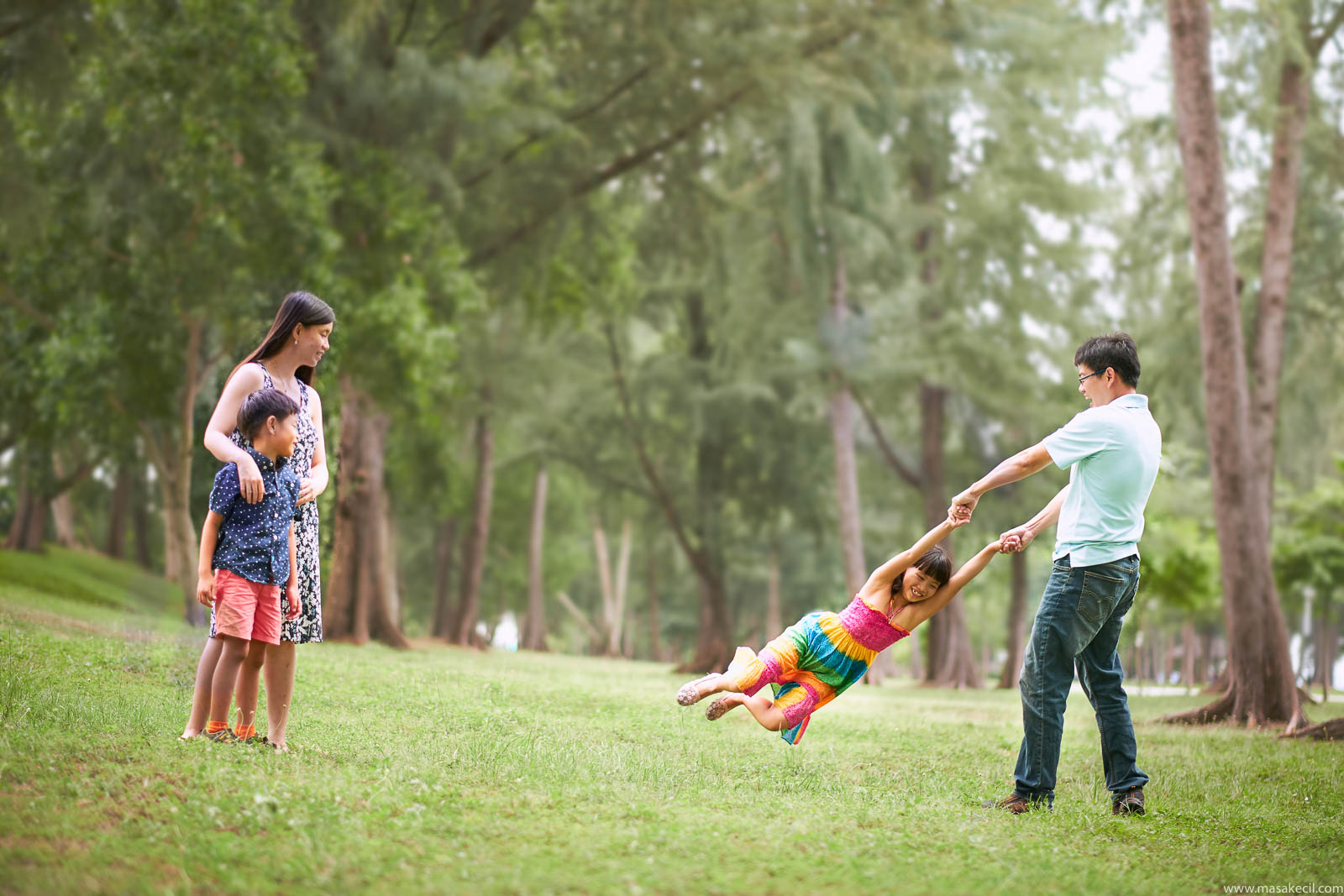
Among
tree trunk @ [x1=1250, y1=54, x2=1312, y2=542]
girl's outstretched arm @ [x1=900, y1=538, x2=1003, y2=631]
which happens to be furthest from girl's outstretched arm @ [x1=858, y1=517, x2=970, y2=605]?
tree trunk @ [x1=1250, y1=54, x2=1312, y2=542]

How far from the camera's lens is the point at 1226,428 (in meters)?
12.2

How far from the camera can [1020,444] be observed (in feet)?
81.2

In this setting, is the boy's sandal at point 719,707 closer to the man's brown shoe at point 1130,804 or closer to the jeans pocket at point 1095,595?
the jeans pocket at point 1095,595

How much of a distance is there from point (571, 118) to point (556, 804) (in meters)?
18.1

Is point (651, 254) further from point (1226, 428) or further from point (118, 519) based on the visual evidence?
point (118, 519)

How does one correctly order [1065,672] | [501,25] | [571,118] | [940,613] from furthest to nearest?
[940,613]
[571,118]
[501,25]
[1065,672]

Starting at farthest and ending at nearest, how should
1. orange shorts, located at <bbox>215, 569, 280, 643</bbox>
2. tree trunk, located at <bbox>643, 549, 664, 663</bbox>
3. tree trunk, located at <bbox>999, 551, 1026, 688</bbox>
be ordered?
tree trunk, located at <bbox>643, 549, 664, 663</bbox>
tree trunk, located at <bbox>999, 551, 1026, 688</bbox>
orange shorts, located at <bbox>215, 569, 280, 643</bbox>

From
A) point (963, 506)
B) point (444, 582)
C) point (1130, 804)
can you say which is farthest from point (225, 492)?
point (444, 582)

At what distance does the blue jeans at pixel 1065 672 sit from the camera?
5.77 meters

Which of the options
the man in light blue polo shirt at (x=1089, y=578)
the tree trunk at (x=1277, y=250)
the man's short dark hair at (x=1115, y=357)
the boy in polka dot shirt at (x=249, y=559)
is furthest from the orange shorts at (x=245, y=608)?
the tree trunk at (x=1277, y=250)

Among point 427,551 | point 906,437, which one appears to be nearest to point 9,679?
point 906,437

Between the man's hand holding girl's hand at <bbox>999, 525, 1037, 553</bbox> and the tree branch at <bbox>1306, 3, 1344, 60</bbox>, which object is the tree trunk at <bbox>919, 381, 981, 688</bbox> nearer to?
the tree branch at <bbox>1306, 3, 1344, 60</bbox>

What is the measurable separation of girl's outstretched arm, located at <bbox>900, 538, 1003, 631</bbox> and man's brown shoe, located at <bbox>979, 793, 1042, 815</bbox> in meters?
1.12

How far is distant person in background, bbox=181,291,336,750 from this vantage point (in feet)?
18.3
